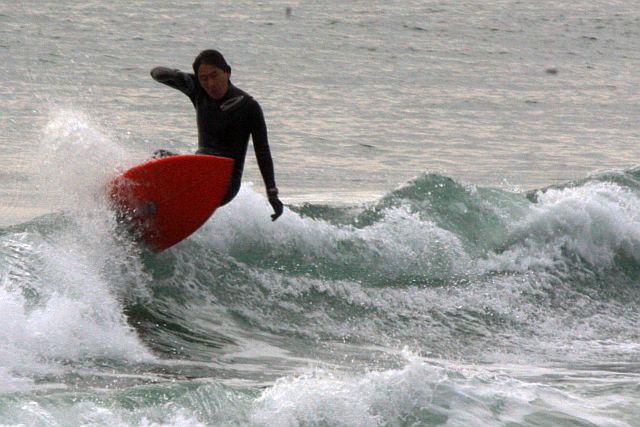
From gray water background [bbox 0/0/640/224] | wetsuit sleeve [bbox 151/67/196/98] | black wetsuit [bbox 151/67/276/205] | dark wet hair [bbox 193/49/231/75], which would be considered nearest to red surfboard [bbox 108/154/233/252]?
black wetsuit [bbox 151/67/276/205]

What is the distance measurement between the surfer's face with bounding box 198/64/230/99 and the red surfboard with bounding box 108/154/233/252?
1.61 ft

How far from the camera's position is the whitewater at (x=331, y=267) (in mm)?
6660

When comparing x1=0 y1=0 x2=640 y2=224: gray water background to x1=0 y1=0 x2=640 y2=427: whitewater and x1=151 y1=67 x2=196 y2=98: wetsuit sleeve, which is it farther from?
x1=151 y1=67 x2=196 y2=98: wetsuit sleeve

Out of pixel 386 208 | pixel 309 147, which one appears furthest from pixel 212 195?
pixel 309 147

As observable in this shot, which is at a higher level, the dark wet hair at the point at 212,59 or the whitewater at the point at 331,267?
the dark wet hair at the point at 212,59

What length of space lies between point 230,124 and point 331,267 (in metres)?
2.48

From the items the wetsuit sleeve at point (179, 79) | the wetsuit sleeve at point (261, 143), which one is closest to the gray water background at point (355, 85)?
the wetsuit sleeve at point (179, 79)

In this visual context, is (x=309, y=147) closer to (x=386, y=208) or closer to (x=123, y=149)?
(x=386, y=208)

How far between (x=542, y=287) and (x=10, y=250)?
15.7 ft

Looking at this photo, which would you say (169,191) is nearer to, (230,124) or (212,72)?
(230,124)

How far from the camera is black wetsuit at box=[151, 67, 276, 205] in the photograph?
8.22m

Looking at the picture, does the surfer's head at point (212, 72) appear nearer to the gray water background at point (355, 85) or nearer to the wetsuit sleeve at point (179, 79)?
the wetsuit sleeve at point (179, 79)

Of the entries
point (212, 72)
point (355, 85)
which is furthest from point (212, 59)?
point (355, 85)

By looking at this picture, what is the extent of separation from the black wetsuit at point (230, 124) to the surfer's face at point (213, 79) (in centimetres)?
A: 7
